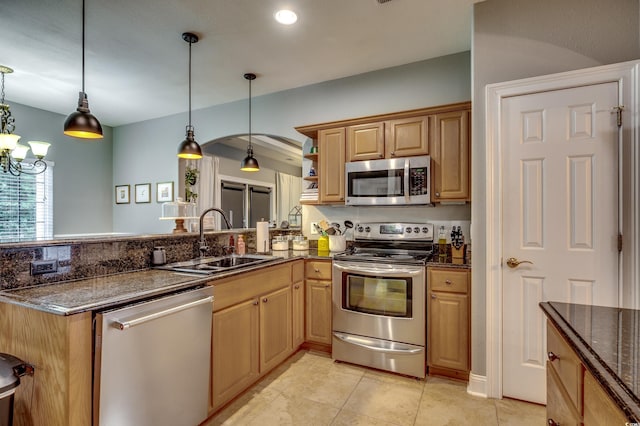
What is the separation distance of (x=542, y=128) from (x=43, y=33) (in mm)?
3940

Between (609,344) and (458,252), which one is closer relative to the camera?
(609,344)

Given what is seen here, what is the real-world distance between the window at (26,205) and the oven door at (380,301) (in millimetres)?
3941

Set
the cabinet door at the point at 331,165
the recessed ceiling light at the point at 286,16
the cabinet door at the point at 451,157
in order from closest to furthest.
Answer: the recessed ceiling light at the point at 286,16, the cabinet door at the point at 451,157, the cabinet door at the point at 331,165

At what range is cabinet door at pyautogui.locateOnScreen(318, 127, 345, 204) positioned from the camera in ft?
10.3

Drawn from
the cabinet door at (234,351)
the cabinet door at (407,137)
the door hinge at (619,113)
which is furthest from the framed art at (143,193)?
the door hinge at (619,113)

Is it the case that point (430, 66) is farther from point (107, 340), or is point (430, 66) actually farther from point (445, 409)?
point (107, 340)

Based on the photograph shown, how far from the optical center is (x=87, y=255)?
1894 millimetres

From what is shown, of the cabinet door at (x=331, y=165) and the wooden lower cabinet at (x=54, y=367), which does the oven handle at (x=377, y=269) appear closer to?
the cabinet door at (x=331, y=165)

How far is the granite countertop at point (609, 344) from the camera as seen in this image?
0.68 meters

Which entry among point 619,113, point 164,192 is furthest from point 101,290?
point 164,192

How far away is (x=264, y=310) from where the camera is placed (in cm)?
242

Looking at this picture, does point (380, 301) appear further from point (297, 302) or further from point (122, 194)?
point (122, 194)

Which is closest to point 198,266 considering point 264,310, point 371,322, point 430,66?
point 264,310

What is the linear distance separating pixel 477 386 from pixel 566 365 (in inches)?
58.1
